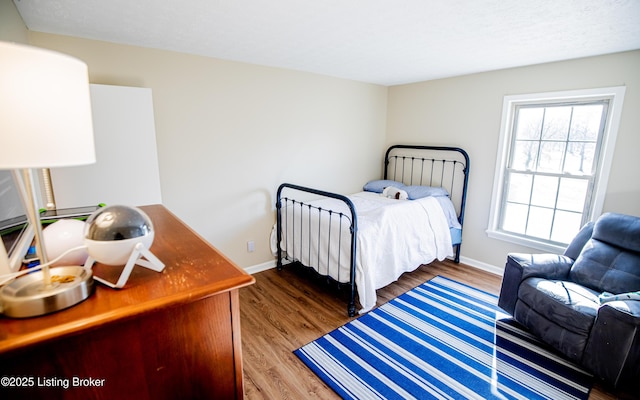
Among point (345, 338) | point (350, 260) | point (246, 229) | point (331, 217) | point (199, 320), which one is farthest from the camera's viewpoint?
point (246, 229)

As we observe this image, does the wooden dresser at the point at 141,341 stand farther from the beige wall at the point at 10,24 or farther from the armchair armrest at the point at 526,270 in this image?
the armchair armrest at the point at 526,270

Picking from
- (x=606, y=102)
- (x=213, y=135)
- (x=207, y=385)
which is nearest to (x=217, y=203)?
(x=213, y=135)

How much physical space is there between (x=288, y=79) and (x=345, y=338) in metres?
2.57

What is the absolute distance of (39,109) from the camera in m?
0.64

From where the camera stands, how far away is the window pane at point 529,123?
302 cm

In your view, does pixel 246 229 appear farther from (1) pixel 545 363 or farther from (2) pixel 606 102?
(2) pixel 606 102

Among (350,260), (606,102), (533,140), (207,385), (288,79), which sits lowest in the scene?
(350,260)

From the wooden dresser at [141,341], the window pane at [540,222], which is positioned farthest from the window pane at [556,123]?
the wooden dresser at [141,341]

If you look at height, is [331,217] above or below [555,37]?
below

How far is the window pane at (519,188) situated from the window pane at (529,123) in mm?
404

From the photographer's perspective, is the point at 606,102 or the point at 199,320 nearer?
the point at 199,320

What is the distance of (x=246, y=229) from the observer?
3199 millimetres

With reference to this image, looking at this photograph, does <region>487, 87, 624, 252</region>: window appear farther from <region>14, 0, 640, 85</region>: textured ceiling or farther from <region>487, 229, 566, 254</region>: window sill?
<region>14, 0, 640, 85</region>: textured ceiling

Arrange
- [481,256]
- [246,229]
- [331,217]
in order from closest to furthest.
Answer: [331,217] < [246,229] < [481,256]
